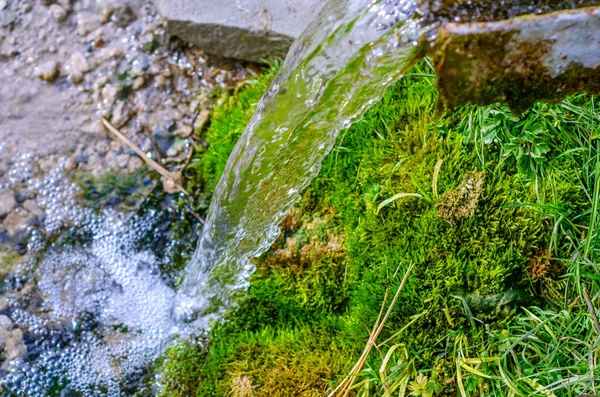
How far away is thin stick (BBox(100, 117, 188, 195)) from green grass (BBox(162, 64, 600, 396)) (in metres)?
0.93

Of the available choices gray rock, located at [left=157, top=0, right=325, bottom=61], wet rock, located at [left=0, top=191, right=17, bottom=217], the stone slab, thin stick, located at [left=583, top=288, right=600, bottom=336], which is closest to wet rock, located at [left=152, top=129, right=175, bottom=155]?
gray rock, located at [left=157, top=0, right=325, bottom=61]

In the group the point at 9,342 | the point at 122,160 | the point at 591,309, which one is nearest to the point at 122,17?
the point at 122,160

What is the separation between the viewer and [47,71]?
365 cm

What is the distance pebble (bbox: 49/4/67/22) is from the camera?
3805 millimetres

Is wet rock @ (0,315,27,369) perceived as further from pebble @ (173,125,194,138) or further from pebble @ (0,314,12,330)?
pebble @ (173,125,194,138)

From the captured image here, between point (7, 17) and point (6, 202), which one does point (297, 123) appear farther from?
point (7, 17)

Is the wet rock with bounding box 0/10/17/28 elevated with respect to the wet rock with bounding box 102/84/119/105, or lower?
elevated

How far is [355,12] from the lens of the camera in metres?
2.21

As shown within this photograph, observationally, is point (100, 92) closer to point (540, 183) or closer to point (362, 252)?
point (362, 252)

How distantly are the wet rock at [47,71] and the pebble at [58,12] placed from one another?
37 cm

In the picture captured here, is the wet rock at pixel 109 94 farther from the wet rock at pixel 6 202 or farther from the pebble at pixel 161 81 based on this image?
the wet rock at pixel 6 202

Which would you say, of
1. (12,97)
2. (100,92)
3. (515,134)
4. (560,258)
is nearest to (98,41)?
(100,92)

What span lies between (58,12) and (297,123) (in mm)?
2346

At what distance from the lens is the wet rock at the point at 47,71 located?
12.0ft
